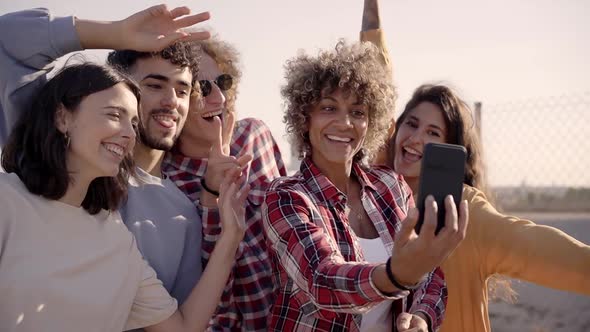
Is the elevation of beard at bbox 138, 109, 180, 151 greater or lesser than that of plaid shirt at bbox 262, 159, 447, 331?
greater

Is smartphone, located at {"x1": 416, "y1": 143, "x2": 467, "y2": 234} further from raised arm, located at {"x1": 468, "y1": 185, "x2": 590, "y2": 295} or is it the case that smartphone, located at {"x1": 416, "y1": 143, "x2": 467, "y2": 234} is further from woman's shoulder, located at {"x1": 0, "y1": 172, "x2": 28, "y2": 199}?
woman's shoulder, located at {"x1": 0, "y1": 172, "x2": 28, "y2": 199}

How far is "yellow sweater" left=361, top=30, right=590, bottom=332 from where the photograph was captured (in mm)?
3107

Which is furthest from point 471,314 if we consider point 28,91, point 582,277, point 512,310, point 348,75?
point 512,310

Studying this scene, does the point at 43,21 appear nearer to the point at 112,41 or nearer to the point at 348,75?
the point at 112,41

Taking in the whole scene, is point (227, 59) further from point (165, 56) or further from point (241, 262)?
point (241, 262)

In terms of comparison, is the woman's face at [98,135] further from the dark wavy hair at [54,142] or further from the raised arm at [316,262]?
the raised arm at [316,262]

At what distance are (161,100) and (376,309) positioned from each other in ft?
4.36

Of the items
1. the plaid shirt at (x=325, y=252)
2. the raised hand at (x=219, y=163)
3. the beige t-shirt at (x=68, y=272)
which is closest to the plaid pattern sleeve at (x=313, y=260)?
the plaid shirt at (x=325, y=252)

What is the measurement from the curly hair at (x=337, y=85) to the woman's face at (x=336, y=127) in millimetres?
32

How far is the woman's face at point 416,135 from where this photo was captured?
3787 mm

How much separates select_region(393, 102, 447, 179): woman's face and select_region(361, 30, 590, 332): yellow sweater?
394 millimetres

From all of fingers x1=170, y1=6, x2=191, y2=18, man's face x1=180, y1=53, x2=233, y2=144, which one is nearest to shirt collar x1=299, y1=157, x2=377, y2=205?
man's face x1=180, y1=53, x2=233, y2=144

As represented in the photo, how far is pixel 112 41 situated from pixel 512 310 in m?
5.26

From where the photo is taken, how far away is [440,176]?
203cm
